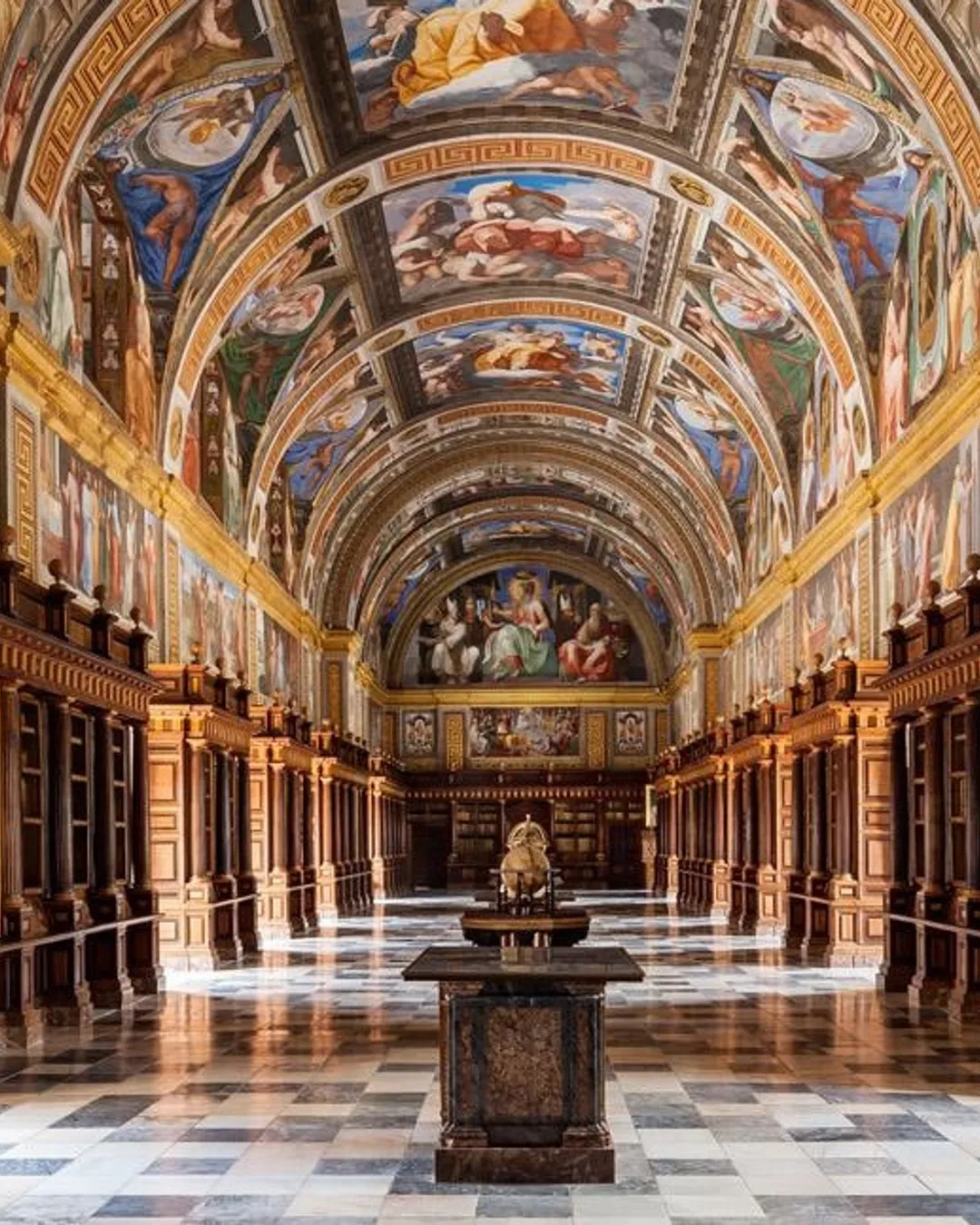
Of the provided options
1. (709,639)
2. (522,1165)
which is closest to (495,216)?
(709,639)

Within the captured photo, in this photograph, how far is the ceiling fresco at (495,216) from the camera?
58.3 ft

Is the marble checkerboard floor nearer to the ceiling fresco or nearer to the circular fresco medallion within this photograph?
the ceiling fresco

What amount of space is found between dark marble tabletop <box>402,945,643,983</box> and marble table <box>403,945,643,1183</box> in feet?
0.12

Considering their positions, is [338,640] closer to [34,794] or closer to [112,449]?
[112,449]

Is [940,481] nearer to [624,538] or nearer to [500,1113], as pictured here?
[500,1113]

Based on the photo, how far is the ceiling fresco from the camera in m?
17.8

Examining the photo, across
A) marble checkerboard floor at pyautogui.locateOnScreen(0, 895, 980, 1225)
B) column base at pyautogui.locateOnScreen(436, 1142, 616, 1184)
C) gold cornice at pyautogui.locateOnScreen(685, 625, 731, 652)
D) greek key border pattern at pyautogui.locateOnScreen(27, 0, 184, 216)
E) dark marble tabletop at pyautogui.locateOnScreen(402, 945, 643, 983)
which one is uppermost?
greek key border pattern at pyautogui.locateOnScreen(27, 0, 184, 216)

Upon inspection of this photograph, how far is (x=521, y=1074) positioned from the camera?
8852 mm

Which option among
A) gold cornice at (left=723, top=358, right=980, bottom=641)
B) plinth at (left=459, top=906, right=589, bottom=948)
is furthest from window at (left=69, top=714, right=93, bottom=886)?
gold cornice at (left=723, top=358, right=980, bottom=641)

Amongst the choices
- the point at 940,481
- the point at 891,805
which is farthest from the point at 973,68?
the point at 891,805

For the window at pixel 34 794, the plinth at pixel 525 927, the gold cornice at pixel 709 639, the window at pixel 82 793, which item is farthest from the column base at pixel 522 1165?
the gold cornice at pixel 709 639

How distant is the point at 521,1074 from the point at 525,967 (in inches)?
21.5

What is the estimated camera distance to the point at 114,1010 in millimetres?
17922

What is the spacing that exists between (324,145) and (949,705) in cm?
1067
